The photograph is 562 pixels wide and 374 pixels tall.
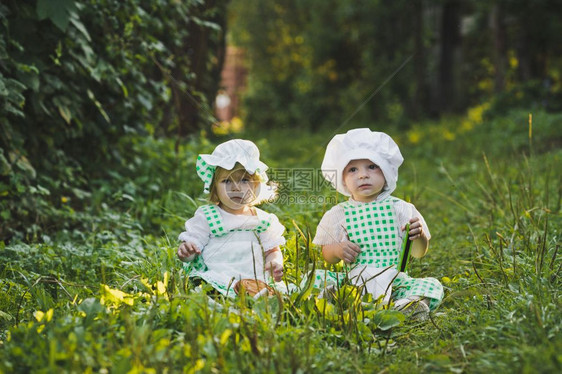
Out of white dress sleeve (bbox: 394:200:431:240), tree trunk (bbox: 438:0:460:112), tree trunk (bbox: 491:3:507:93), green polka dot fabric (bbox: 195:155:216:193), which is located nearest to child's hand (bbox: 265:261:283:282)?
green polka dot fabric (bbox: 195:155:216:193)

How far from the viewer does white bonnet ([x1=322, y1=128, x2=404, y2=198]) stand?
284 centimetres

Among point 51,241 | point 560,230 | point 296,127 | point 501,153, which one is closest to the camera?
point 560,230

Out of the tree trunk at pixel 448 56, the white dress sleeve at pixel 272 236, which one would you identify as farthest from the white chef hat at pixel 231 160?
the tree trunk at pixel 448 56

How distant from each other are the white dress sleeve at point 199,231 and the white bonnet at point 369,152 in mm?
682

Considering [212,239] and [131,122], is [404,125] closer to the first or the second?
[131,122]

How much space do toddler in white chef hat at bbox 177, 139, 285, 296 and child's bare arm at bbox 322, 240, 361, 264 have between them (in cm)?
23

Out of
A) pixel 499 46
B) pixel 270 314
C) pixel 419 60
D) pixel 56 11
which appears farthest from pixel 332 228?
pixel 419 60

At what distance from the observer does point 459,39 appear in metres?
12.7

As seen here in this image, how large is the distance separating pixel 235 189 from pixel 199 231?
263 millimetres

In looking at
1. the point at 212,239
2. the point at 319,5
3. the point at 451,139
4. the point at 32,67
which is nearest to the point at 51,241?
the point at 32,67

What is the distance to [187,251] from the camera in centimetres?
275

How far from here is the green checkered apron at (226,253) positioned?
2812 mm

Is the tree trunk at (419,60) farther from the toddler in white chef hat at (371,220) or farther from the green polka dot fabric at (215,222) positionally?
the green polka dot fabric at (215,222)

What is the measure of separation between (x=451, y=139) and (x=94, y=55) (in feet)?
19.9
